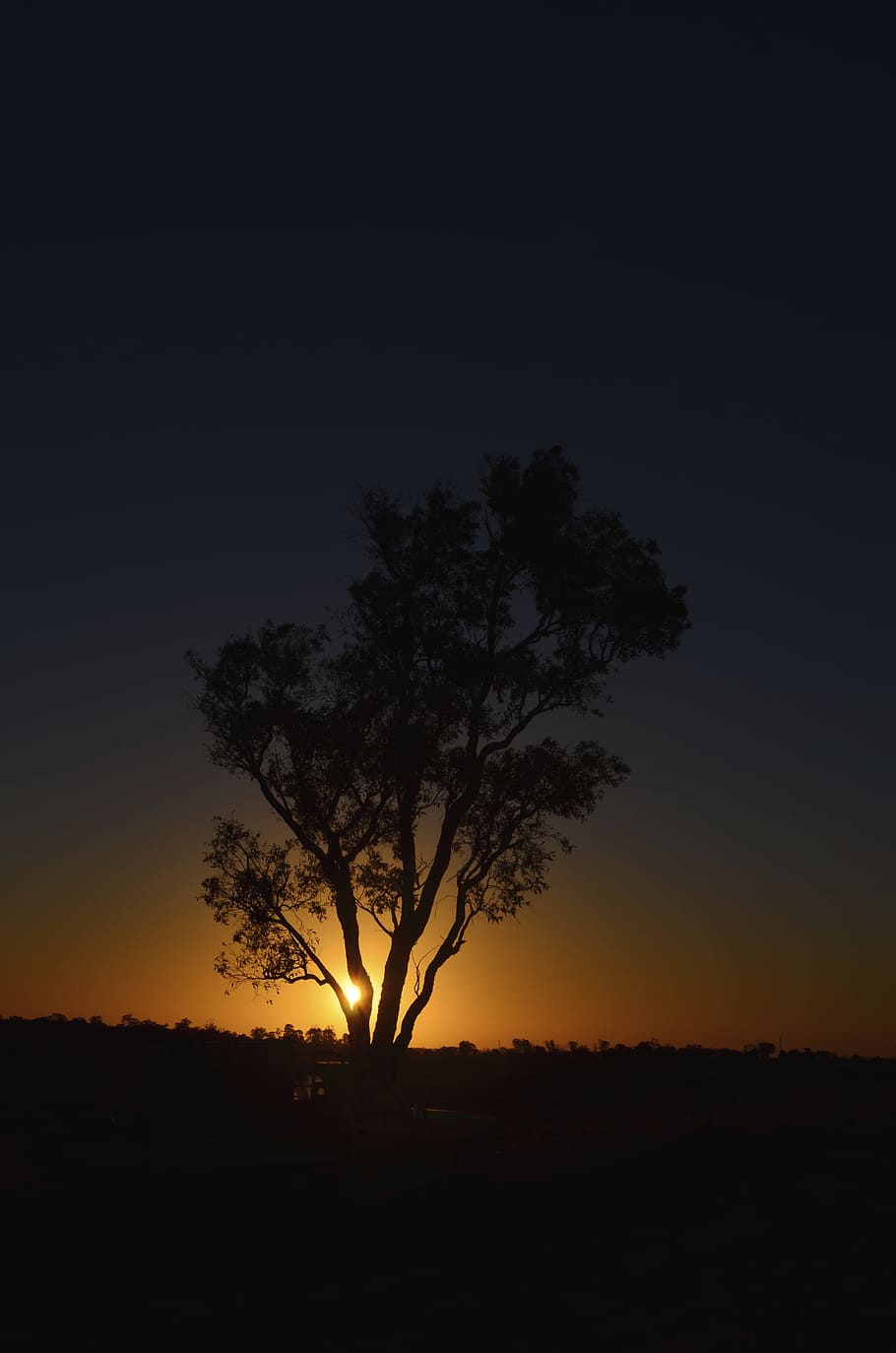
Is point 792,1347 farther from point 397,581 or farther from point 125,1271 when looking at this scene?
point 397,581

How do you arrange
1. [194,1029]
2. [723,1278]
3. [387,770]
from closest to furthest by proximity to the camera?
[723,1278] → [387,770] → [194,1029]

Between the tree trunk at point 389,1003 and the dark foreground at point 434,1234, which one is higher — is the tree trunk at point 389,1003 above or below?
above

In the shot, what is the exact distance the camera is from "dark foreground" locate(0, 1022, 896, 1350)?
16.3 metres

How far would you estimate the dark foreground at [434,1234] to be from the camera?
1633 centimetres

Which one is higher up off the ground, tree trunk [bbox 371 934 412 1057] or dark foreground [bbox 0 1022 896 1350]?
tree trunk [bbox 371 934 412 1057]

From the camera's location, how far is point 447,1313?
17047 millimetres

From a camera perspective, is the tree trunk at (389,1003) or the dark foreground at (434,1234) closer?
the dark foreground at (434,1234)

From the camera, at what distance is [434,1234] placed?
71.8ft

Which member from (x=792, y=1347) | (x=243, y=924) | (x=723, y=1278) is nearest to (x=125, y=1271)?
(x=723, y=1278)

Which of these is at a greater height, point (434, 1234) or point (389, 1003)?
point (389, 1003)

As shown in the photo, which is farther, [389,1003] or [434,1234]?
[389,1003]

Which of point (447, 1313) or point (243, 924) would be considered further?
point (243, 924)

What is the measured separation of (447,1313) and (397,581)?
73.7ft

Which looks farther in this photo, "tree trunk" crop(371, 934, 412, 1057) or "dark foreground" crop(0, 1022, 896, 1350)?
"tree trunk" crop(371, 934, 412, 1057)
